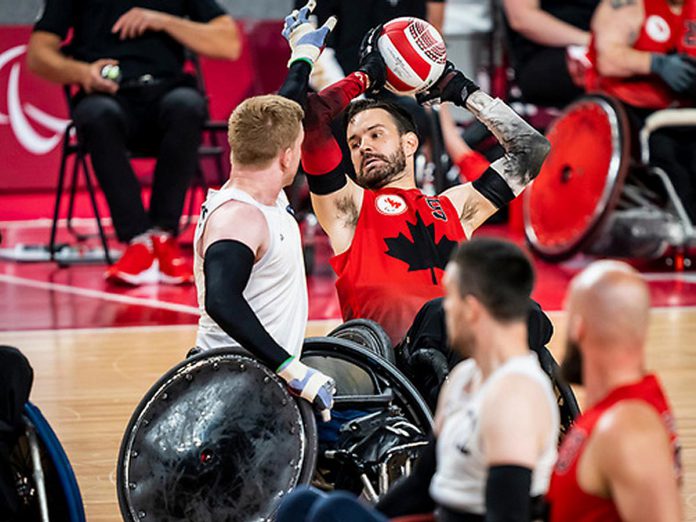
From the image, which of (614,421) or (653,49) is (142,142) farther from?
(614,421)

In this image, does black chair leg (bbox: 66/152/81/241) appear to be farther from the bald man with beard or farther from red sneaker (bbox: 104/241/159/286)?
the bald man with beard

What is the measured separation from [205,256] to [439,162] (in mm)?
5015

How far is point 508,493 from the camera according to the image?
239cm

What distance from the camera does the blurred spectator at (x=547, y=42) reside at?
897 cm

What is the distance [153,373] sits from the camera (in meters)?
5.97

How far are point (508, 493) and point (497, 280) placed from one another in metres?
0.38

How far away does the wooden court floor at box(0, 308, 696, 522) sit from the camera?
4.69 meters

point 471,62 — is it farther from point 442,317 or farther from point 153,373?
point 442,317

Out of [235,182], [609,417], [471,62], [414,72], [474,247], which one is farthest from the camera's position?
[471,62]

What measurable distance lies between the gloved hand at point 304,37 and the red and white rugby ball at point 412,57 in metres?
0.22

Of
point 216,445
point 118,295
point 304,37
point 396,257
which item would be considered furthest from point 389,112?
point 118,295

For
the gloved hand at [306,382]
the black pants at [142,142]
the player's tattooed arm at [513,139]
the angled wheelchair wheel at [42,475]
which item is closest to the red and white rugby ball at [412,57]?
the player's tattooed arm at [513,139]

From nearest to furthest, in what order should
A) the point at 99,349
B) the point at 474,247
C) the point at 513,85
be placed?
the point at 474,247, the point at 99,349, the point at 513,85

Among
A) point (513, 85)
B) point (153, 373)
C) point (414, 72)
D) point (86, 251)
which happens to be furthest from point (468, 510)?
point (513, 85)
